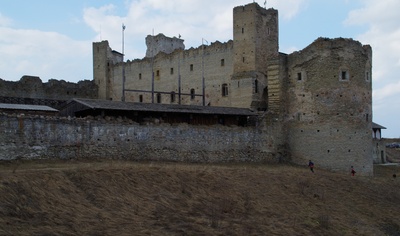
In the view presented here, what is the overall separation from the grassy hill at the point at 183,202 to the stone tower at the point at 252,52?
32.3 feet

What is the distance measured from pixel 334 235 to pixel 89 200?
9.31 m

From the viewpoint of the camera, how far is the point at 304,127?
31297 mm

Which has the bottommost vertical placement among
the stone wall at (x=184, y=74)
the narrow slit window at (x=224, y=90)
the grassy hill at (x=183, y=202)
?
the grassy hill at (x=183, y=202)

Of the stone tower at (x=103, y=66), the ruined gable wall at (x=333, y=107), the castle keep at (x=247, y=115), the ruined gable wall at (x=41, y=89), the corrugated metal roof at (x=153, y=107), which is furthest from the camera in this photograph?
the stone tower at (x=103, y=66)

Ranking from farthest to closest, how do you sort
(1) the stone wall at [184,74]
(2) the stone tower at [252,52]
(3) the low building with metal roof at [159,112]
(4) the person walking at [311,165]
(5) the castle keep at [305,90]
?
(1) the stone wall at [184,74]
(2) the stone tower at [252,52]
(5) the castle keep at [305,90]
(4) the person walking at [311,165]
(3) the low building with metal roof at [159,112]

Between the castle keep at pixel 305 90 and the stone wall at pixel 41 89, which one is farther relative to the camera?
the stone wall at pixel 41 89

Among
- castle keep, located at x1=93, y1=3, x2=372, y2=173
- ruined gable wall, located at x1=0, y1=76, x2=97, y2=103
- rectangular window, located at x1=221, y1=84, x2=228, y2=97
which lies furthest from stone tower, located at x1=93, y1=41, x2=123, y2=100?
castle keep, located at x1=93, y1=3, x2=372, y2=173

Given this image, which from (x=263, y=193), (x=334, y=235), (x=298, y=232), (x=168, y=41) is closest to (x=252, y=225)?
(x=298, y=232)

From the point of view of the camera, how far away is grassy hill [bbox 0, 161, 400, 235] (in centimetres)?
1471

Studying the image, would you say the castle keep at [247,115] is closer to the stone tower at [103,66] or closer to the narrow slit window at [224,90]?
the narrow slit window at [224,90]

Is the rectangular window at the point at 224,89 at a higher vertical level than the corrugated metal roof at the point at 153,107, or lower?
higher

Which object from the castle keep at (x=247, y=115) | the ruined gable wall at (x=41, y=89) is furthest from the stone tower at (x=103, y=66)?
the castle keep at (x=247, y=115)

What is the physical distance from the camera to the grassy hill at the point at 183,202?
48.3ft

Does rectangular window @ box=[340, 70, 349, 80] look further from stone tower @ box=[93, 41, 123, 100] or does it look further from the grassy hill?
stone tower @ box=[93, 41, 123, 100]
